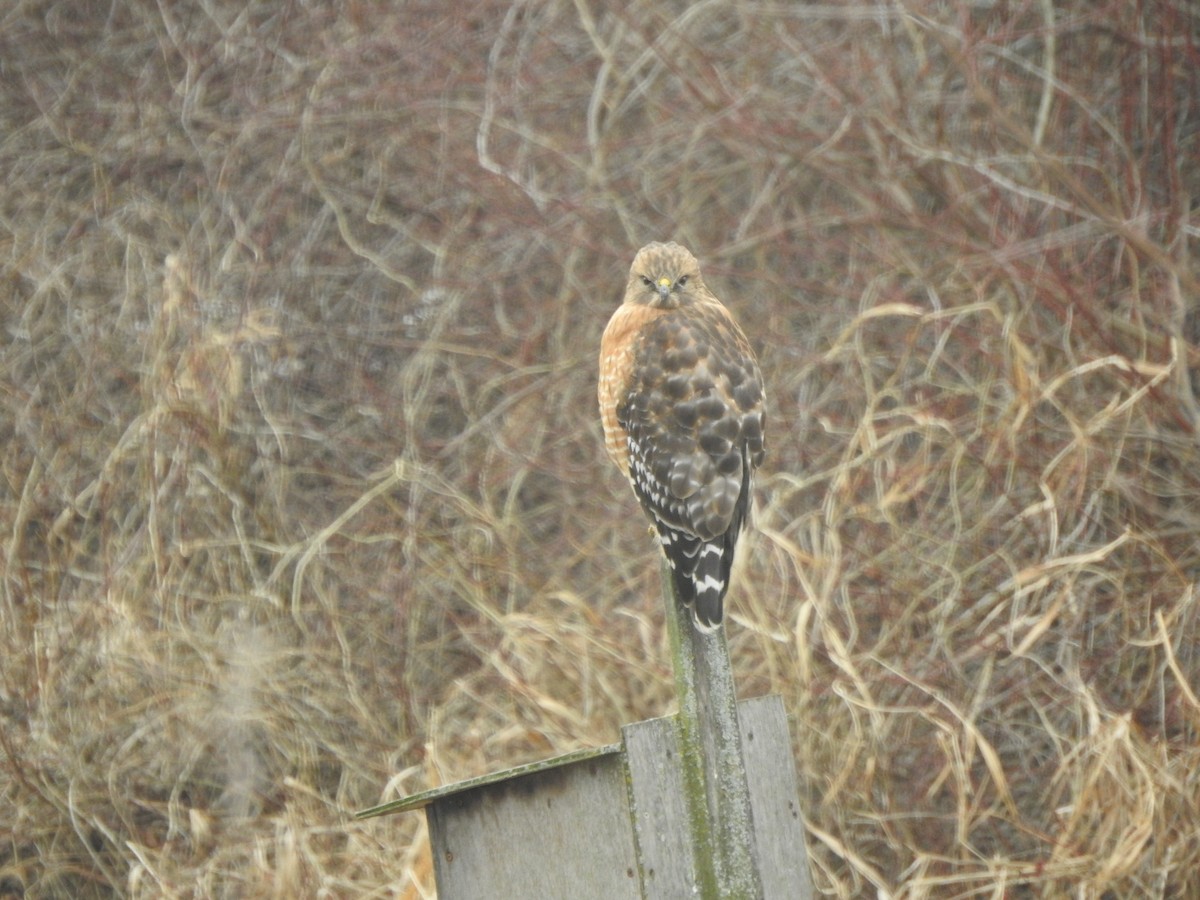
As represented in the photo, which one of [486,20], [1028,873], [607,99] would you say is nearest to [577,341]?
[607,99]

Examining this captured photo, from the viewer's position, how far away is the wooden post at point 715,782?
207cm

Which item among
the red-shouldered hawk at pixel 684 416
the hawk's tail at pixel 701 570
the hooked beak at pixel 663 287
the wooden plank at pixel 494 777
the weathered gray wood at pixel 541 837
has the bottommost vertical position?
the weathered gray wood at pixel 541 837

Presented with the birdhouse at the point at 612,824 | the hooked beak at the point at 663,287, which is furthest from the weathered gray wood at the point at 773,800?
the hooked beak at the point at 663,287

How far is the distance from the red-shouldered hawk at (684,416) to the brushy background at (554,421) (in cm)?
105

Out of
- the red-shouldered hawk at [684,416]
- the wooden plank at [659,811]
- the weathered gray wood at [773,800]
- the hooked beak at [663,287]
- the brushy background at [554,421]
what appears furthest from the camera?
the brushy background at [554,421]

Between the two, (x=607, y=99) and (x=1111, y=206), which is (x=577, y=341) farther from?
(x=1111, y=206)

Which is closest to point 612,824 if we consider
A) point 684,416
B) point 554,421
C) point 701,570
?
point 701,570

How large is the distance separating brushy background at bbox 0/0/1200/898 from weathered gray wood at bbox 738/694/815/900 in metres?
1.24

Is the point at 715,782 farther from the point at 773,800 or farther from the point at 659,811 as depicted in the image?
the point at 773,800

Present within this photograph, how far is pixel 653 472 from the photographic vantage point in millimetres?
2650

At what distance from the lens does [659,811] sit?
2.07m

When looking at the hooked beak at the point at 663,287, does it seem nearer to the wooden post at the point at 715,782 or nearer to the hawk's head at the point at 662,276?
the hawk's head at the point at 662,276

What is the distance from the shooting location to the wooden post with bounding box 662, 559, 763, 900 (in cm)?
207

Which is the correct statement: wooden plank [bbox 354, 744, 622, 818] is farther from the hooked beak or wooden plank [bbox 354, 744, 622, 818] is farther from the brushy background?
the brushy background
